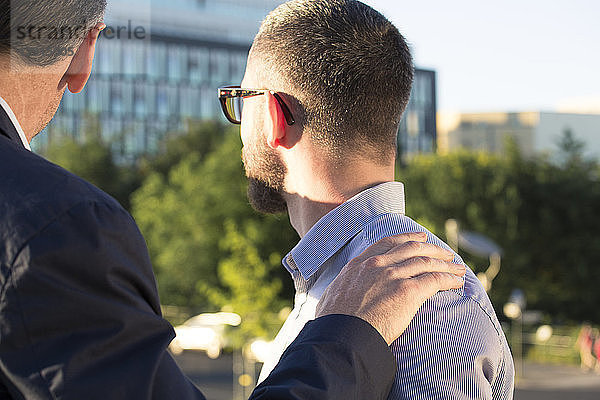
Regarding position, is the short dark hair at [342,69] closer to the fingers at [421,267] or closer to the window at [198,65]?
the fingers at [421,267]

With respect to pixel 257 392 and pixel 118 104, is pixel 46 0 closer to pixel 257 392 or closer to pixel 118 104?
pixel 257 392

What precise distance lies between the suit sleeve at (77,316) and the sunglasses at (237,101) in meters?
1.01

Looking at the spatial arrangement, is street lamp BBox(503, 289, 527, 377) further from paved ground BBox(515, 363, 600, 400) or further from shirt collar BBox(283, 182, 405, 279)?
shirt collar BBox(283, 182, 405, 279)

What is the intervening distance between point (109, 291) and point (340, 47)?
44.2 inches

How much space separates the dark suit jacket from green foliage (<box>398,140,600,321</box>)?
42.1 m

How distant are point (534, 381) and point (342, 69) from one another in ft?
92.8

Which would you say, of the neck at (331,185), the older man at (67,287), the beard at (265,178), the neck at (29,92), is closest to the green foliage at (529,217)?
the beard at (265,178)

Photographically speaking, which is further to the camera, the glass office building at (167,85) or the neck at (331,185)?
the glass office building at (167,85)

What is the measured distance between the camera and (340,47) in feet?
7.51

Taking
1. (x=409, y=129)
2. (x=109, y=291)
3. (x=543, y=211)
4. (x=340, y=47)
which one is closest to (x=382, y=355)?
(x=109, y=291)

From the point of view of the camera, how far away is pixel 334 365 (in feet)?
5.72

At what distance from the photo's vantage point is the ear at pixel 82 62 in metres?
1.84

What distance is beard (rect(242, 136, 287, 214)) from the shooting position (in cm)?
246

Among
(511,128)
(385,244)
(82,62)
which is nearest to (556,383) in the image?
(385,244)
